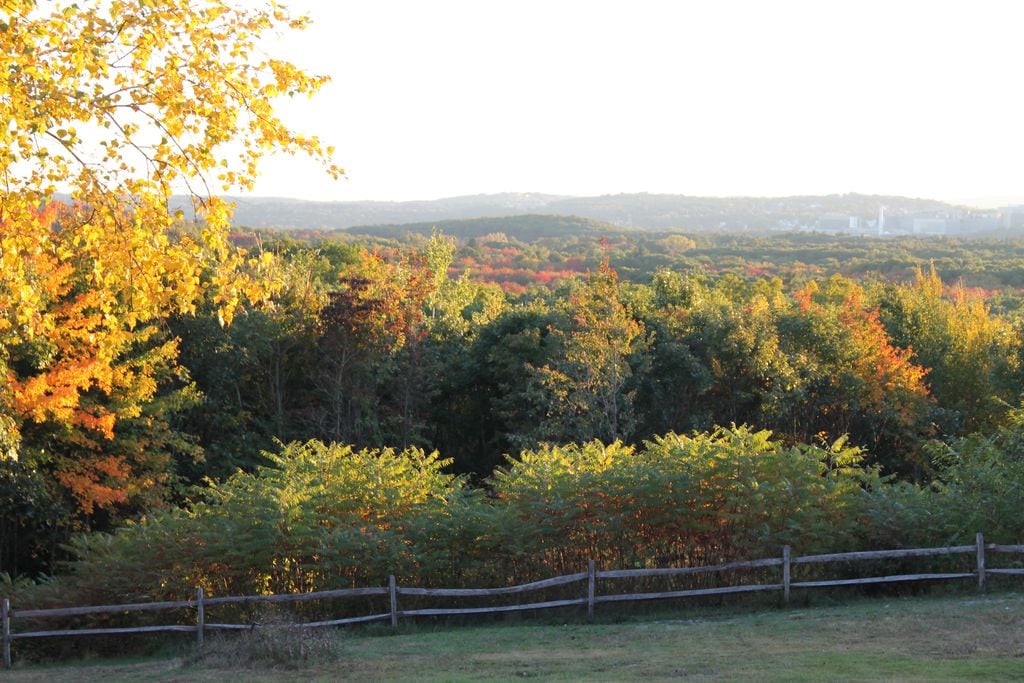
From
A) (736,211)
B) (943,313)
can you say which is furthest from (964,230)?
(943,313)

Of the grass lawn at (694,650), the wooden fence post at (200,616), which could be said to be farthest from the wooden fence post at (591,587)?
the wooden fence post at (200,616)

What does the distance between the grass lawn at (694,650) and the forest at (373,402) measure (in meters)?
2.06

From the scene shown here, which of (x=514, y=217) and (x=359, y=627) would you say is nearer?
(x=359, y=627)

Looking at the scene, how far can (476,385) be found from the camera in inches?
1411

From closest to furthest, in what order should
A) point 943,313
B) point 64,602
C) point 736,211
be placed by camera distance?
point 64,602 → point 943,313 → point 736,211

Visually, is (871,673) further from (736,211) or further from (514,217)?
(736,211)

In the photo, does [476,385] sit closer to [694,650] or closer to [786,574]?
[786,574]

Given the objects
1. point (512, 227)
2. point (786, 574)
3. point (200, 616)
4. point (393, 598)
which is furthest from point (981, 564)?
point (512, 227)

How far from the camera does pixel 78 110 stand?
30.0ft

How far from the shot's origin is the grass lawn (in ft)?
34.8

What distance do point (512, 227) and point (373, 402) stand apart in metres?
109

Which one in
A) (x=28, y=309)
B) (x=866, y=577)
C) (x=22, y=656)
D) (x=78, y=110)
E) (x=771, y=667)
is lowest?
(x=22, y=656)

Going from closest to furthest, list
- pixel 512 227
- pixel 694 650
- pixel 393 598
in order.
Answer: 1. pixel 694 650
2. pixel 393 598
3. pixel 512 227

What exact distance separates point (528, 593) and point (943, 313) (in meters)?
30.9
